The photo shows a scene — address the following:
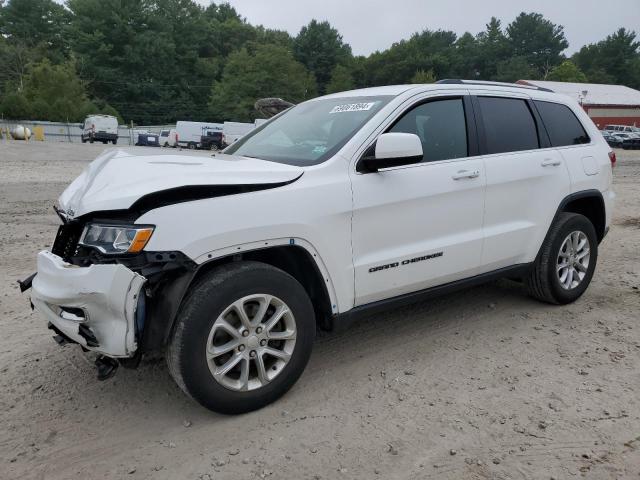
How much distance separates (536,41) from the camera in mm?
110562

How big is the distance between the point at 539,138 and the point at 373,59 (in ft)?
306

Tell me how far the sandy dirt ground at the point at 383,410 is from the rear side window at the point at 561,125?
1491mm

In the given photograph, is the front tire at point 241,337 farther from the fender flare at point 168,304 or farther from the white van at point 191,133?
the white van at point 191,133

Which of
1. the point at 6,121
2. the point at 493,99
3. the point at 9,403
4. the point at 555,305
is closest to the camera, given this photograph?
the point at 9,403

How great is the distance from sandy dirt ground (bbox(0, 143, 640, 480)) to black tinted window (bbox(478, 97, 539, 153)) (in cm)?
143

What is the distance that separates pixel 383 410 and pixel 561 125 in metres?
3.09

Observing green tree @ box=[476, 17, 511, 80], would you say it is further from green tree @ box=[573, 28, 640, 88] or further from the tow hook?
the tow hook

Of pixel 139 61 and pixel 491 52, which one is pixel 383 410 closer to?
pixel 139 61

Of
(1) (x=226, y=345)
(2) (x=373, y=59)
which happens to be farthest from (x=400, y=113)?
(2) (x=373, y=59)

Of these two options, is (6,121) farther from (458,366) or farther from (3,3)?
(458,366)

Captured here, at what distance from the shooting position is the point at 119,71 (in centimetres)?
7994

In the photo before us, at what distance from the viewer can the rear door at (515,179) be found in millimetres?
4020

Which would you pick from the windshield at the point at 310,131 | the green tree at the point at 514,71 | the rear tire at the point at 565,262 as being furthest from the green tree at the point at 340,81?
the windshield at the point at 310,131

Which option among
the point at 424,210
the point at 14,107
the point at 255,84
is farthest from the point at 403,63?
the point at 424,210
